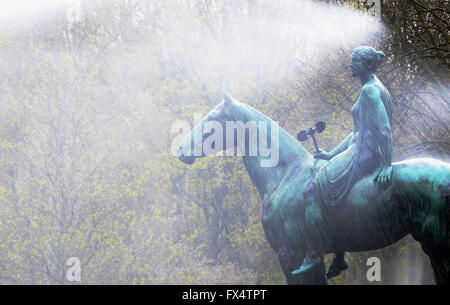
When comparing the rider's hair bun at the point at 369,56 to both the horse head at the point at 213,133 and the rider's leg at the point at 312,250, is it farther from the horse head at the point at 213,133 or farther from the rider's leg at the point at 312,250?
the rider's leg at the point at 312,250

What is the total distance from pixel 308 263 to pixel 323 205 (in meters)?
0.51

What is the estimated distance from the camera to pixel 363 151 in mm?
3752

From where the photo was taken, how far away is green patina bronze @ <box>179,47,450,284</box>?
3582 mm

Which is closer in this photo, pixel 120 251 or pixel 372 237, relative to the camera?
pixel 372 237

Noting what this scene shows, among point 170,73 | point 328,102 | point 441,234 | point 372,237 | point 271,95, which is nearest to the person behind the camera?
point 441,234

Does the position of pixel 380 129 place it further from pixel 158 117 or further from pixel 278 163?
pixel 158 117

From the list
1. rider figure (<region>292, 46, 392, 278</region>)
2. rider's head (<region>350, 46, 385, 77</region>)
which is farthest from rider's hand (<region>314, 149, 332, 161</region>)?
rider's head (<region>350, 46, 385, 77</region>)

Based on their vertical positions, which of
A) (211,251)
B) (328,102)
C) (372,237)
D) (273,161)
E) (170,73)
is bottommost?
(211,251)

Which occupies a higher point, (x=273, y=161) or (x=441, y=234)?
(x=273, y=161)

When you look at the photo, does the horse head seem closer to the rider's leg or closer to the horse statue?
the horse statue

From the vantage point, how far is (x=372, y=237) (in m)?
3.90
